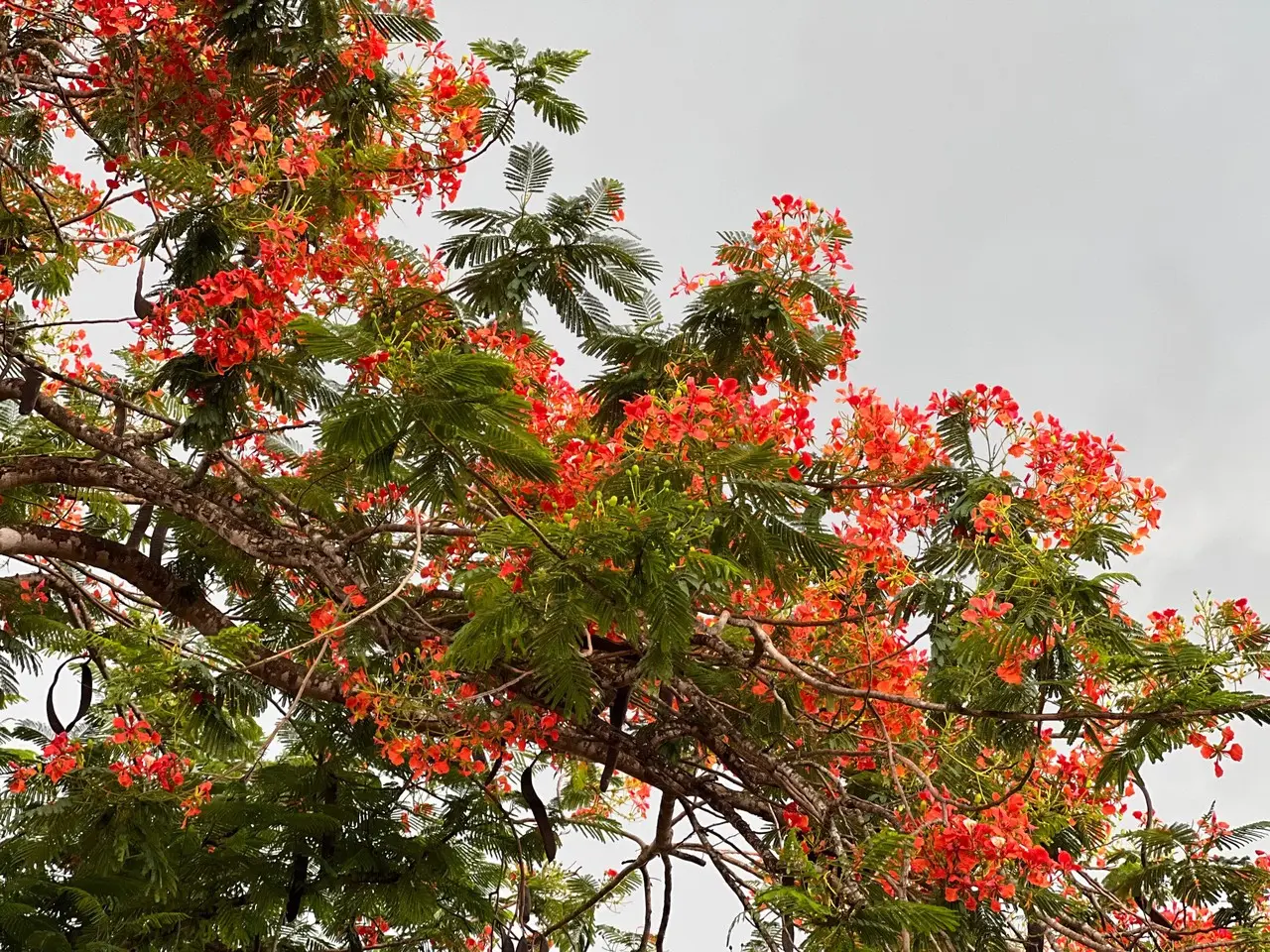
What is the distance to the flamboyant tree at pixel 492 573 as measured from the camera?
3.43m

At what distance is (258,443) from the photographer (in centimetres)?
601

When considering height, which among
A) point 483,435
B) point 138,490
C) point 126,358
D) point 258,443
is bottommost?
point 483,435

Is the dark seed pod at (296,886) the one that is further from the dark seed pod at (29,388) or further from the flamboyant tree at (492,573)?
the dark seed pod at (29,388)

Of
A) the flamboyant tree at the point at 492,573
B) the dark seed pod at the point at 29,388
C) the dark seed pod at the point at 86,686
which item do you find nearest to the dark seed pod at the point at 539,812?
the flamboyant tree at the point at 492,573

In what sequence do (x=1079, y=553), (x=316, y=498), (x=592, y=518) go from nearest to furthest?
(x=592, y=518) < (x=1079, y=553) < (x=316, y=498)

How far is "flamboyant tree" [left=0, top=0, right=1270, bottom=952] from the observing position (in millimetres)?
3432

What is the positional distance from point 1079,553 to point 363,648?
2.56 m

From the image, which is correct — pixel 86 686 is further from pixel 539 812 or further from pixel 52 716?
pixel 539 812

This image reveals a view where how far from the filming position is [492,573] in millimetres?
3584

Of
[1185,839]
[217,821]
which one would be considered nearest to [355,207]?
[217,821]

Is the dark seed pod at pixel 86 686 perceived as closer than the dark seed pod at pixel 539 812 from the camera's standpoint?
No

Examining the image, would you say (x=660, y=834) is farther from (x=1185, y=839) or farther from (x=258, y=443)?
(x=258, y=443)

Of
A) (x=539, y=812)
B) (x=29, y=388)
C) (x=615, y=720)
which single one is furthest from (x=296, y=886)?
(x=29, y=388)

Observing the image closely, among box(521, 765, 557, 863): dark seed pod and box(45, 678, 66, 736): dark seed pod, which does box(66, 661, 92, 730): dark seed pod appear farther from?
box(521, 765, 557, 863): dark seed pod
